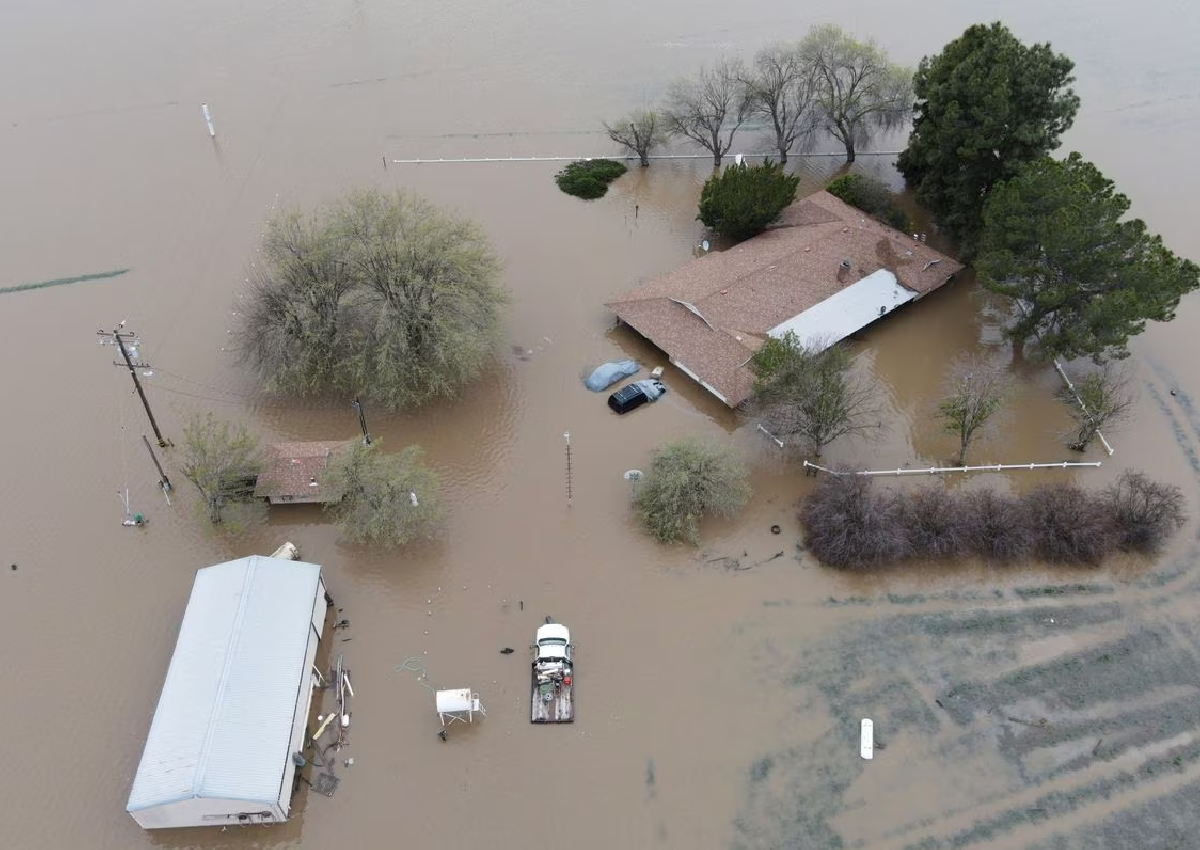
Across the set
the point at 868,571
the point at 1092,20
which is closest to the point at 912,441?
the point at 868,571

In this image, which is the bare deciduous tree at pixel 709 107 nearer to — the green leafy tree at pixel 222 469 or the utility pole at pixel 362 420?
the utility pole at pixel 362 420

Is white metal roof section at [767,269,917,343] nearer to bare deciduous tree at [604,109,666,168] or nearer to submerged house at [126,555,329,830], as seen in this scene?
bare deciduous tree at [604,109,666,168]

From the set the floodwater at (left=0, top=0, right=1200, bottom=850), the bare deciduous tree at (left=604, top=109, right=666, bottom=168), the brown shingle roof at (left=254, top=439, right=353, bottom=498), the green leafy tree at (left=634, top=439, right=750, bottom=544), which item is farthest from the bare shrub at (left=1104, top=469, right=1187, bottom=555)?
the bare deciduous tree at (left=604, top=109, right=666, bottom=168)

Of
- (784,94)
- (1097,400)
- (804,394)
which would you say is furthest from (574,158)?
(1097,400)

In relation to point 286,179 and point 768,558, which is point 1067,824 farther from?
point 286,179

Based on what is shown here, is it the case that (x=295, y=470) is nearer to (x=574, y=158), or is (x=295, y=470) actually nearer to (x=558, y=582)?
(x=558, y=582)

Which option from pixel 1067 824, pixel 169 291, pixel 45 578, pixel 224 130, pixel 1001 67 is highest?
pixel 1001 67
